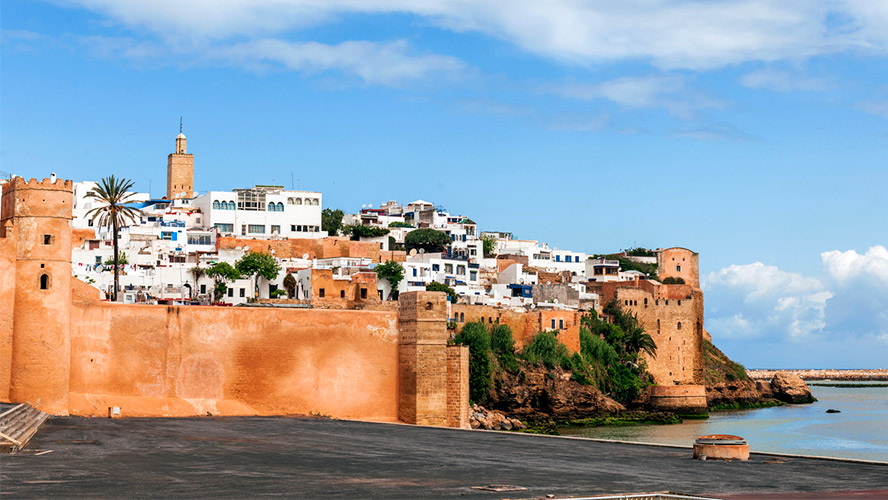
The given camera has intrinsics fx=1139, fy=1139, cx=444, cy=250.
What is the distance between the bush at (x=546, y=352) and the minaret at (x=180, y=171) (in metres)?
37.7

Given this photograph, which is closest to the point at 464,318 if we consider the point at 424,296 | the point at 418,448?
the point at 424,296

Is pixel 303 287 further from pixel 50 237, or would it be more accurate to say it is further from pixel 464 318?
pixel 50 237

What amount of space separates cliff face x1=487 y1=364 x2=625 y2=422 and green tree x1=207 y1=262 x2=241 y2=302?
51.9 ft

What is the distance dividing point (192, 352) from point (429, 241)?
58.3m

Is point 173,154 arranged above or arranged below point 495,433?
above

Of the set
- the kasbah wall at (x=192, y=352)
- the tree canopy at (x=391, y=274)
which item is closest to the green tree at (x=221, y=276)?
the tree canopy at (x=391, y=274)

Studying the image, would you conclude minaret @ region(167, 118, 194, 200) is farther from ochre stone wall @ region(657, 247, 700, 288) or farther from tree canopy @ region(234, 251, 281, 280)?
ochre stone wall @ region(657, 247, 700, 288)

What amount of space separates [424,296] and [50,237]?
10.2 metres

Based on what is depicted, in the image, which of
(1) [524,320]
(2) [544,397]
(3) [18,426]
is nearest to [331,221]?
(1) [524,320]

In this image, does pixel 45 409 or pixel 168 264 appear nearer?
pixel 45 409

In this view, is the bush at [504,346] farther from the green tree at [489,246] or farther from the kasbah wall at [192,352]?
the green tree at [489,246]

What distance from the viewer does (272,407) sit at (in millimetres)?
31094

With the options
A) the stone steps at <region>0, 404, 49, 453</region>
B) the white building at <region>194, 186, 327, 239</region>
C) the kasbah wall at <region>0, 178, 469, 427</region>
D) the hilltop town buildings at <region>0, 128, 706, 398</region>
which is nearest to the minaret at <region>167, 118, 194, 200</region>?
Answer: the hilltop town buildings at <region>0, 128, 706, 398</region>

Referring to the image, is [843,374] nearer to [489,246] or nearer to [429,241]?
[489,246]
